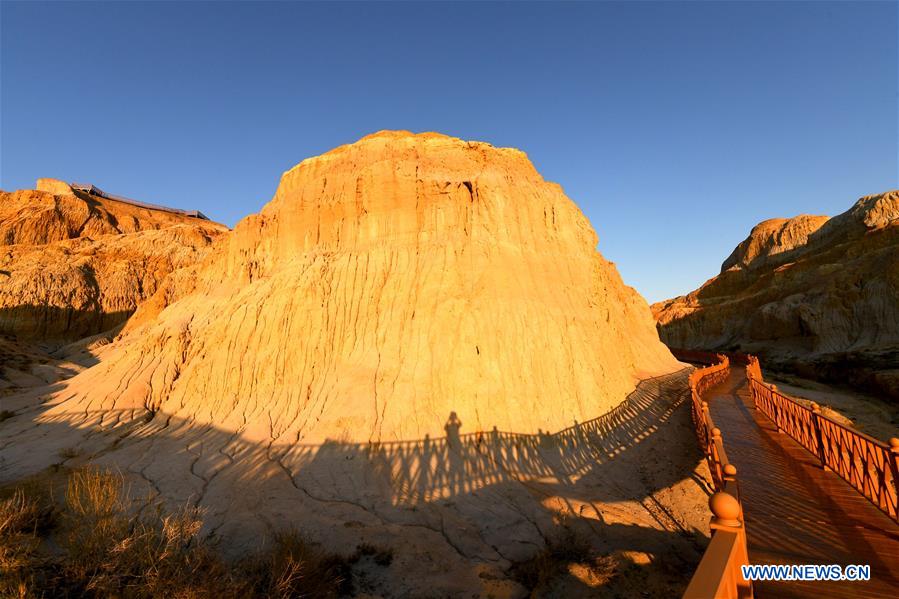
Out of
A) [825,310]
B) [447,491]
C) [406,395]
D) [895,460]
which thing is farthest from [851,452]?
[825,310]

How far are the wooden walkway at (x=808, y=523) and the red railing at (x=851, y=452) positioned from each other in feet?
0.62

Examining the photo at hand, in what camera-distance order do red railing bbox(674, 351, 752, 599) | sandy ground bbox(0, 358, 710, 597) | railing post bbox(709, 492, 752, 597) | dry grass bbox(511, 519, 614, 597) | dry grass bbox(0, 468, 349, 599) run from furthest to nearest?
sandy ground bbox(0, 358, 710, 597), dry grass bbox(511, 519, 614, 597), dry grass bbox(0, 468, 349, 599), railing post bbox(709, 492, 752, 597), red railing bbox(674, 351, 752, 599)

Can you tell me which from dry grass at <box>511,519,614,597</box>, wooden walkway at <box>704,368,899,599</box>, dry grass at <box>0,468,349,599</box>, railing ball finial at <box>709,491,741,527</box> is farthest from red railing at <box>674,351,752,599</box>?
dry grass at <box>0,468,349,599</box>

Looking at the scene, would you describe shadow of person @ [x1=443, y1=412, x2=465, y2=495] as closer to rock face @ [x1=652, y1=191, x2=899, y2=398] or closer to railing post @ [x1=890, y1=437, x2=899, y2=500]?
railing post @ [x1=890, y1=437, x2=899, y2=500]

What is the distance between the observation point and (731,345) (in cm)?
4872

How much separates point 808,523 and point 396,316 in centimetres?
1295

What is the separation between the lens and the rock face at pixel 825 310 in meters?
31.8

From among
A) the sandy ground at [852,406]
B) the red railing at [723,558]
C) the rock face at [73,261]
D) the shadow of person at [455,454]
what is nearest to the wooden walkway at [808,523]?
the red railing at [723,558]

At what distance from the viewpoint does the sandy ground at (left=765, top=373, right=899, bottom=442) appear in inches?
750

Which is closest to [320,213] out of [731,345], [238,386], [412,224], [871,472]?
[412,224]

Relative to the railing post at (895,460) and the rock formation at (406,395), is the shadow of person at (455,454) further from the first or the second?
the railing post at (895,460)

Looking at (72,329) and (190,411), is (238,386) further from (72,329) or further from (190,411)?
(72,329)

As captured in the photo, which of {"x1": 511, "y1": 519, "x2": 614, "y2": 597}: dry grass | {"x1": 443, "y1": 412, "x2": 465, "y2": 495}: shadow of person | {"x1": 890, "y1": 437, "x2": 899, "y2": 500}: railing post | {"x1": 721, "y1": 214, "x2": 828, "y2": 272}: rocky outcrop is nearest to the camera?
{"x1": 890, "y1": 437, "x2": 899, "y2": 500}: railing post

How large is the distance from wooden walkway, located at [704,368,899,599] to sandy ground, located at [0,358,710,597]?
170 centimetres
